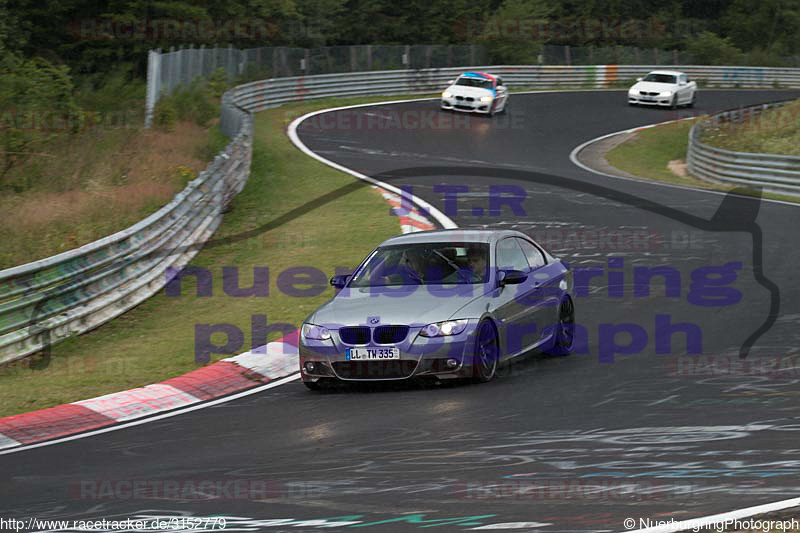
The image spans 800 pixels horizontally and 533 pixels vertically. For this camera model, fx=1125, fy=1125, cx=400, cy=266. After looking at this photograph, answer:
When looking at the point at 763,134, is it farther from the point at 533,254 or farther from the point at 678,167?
the point at 533,254

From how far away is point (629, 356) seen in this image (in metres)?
10.9

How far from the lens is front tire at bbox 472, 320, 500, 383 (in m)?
9.75

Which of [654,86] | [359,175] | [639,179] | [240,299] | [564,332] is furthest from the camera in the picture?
[654,86]

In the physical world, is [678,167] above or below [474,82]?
below

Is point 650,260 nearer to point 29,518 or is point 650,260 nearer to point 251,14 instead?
point 29,518

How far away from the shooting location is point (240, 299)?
49.0 ft

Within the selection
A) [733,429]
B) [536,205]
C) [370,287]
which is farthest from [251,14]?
[733,429]

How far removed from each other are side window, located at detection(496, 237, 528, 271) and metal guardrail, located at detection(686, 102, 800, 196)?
17445 millimetres

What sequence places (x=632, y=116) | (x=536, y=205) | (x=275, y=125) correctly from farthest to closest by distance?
1. (x=632, y=116)
2. (x=275, y=125)
3. (x=536, y=205)

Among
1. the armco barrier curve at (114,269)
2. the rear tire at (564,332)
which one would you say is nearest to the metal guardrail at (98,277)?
the armco barrier curve at (114,269)

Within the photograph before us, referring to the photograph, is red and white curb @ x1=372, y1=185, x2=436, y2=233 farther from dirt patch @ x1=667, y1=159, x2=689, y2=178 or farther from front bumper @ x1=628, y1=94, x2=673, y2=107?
front bumper @ x1=628, y1=94, x2=673, y2=107

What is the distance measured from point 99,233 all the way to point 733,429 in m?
12.2

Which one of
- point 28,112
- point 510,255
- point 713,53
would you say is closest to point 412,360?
point 510,255

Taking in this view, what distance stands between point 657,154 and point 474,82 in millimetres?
8784
